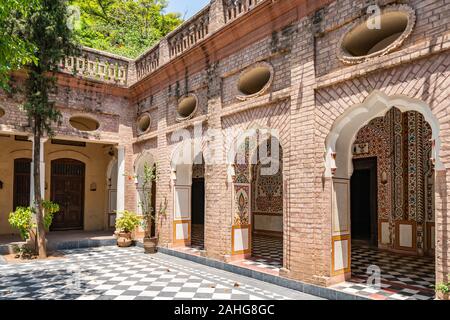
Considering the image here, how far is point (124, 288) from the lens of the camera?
6781mm

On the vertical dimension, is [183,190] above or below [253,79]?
below

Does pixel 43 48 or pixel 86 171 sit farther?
pixel 86 171

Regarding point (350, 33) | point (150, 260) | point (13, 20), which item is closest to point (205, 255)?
point (150, 260)

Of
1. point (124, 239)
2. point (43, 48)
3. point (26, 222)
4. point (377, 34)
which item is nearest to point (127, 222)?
point (124, 239)

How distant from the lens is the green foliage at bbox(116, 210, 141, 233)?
1188cm

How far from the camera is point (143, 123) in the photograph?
1252 centimetres

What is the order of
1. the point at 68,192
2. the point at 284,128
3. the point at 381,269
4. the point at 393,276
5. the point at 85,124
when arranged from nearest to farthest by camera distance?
the point at 284,128 → the point at 393,276 → the point at 381,269 → the point at 85,124 → the point at 68,192

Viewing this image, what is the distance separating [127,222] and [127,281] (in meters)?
4.73

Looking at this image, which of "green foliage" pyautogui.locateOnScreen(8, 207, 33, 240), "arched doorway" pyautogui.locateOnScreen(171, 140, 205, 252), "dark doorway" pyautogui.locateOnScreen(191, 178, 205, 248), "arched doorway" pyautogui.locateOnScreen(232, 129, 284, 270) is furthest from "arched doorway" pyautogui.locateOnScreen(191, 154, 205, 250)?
"green foliage" pyautogui.locateOnScreen(8, 207, 33, 240)

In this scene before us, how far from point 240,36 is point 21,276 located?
23.1 feet

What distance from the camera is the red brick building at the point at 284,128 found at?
538 centimetres

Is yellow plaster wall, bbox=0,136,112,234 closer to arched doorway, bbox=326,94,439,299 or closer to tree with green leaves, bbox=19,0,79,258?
tree with green leaves, bbox=19,0,79,258

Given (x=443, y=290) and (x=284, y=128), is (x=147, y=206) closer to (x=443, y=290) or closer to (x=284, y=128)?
(x=284, y=128)

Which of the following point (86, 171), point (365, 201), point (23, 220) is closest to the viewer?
point (23, 220)
